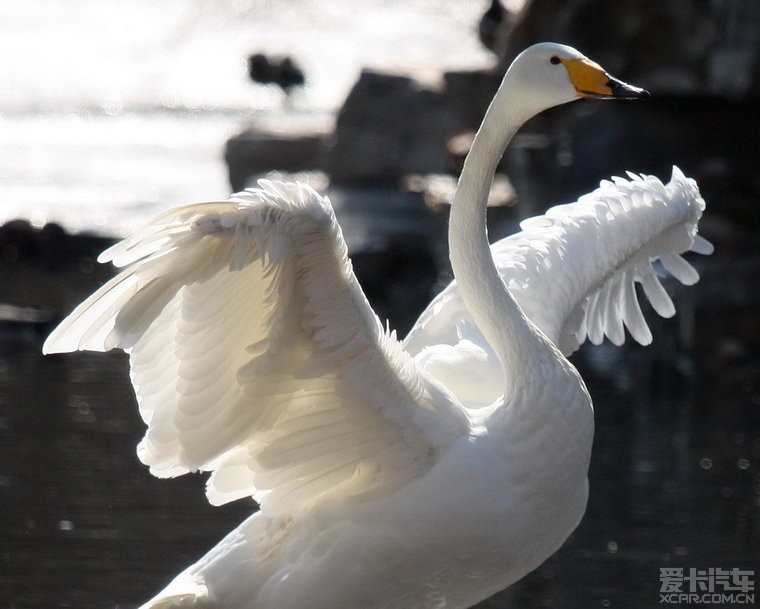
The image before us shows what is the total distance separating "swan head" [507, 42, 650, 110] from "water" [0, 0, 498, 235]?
1285 centimetres

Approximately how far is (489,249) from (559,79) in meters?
0.66

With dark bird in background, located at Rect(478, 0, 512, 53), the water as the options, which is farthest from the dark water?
dark bird in background, located at Rect(478, 0, 512, 53)

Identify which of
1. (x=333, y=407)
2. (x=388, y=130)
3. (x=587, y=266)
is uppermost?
(x=333, y=407)

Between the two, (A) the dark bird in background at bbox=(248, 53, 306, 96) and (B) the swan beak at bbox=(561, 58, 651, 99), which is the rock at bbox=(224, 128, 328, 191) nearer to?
(A) the dark bird in background at bbox=(248, 53, 306, 96)

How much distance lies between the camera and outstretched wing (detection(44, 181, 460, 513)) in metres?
4.64

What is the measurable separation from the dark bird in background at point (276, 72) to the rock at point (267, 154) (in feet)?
22.0

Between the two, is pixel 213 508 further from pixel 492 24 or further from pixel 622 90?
pixel 492 24

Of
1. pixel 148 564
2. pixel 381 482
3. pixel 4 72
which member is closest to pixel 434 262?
pixel 148 564

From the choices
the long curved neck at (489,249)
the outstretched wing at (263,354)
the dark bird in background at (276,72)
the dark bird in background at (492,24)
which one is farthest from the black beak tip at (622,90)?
the dark bird in background at (276,72)

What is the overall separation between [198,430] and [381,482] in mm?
681

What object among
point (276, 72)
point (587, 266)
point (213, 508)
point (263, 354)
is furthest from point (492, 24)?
point (263, 354)

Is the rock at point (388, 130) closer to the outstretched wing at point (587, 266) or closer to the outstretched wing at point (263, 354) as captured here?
the outstretched wing at point (587, 266)

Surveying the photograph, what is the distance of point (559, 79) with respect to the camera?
5.38 m

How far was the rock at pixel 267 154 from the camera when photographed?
61.9 feet
